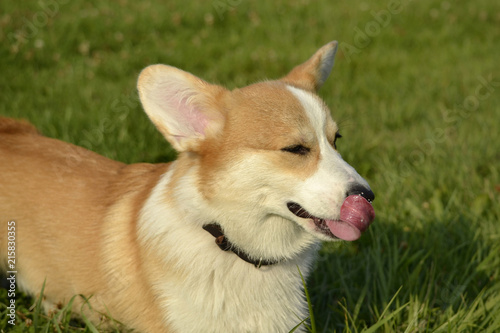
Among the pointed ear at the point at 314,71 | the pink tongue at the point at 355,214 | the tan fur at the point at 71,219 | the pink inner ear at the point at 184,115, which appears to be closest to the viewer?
the pink tongue at the point at 355,214

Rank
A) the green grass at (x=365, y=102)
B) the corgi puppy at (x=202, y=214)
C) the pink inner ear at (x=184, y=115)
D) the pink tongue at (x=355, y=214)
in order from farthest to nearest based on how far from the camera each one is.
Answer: the green grass at (x=365, y=102) → the pink inner ear at (x=184, y=115) → the corgi puppy at (x=202, y=214) → the pink tongue at (x=355, y=214)

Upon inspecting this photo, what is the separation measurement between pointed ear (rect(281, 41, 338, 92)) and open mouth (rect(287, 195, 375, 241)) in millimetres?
780

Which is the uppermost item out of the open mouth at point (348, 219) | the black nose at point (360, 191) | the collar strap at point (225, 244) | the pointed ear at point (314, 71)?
the pointed ear at point (314, 71)

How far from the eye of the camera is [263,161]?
7.14 ft

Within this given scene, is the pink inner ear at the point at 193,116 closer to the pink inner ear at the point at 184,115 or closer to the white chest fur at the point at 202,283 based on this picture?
the pink inner ear at the point at 184,115

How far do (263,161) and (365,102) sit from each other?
396cm

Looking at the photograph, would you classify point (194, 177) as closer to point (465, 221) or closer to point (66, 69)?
point (465, 221)

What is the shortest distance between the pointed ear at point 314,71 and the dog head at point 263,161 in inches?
13.3

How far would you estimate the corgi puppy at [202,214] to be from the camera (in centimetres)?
218

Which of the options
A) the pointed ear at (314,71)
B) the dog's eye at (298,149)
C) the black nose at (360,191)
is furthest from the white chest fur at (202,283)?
the pointed ear at (314,71)

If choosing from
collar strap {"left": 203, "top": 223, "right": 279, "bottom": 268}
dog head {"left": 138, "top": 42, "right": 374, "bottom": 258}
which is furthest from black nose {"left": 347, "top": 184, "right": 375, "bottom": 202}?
collar strap {"left": 203, "top": 223, "right": 279, "bottom": 268}

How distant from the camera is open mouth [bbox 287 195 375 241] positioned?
2.05 metres

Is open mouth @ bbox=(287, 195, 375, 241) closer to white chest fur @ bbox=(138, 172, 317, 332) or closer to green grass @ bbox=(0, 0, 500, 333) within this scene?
white chest fur @ bbox=(138, 172, 317, 332)

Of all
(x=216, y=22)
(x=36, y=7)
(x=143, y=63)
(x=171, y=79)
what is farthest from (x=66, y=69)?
(x=171, y=79)
